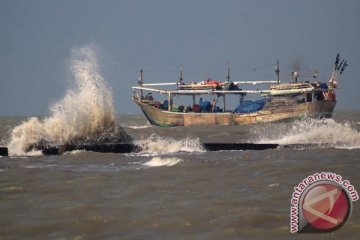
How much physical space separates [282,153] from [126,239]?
11.3 m

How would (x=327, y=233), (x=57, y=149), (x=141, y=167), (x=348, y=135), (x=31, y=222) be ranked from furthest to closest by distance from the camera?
(x=348, y=135) < (x=57, y=149) < (x=141, y=167) < (x=31, y=222) < (x=327, y=233)

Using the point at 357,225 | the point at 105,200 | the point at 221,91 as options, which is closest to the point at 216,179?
the point at 105,200

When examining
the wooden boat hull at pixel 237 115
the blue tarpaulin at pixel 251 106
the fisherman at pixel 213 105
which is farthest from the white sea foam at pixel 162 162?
the fisherman at pixel 213 105

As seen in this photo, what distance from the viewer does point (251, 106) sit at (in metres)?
58.8

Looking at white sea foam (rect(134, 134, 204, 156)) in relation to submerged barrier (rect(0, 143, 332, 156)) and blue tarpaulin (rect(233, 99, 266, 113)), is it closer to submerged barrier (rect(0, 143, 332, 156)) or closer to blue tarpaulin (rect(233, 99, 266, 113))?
submerged barrier (rect(0, 143, 332, 156))

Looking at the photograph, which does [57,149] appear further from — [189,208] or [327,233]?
[327,233]

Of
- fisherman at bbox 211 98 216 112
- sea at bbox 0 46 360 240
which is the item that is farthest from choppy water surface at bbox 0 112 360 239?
fisherman at bbox 211 98 216 112

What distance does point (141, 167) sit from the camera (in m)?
16.0

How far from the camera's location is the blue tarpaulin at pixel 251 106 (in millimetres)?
58047

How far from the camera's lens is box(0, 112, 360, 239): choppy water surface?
28.6ft

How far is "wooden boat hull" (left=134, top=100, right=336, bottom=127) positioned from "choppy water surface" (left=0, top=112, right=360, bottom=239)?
115 ft

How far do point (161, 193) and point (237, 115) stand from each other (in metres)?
46.8

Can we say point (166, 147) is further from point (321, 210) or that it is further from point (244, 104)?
point (244, 104)

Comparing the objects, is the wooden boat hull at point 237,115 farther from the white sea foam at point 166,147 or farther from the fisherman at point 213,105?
the white sea foam at point 166,147
